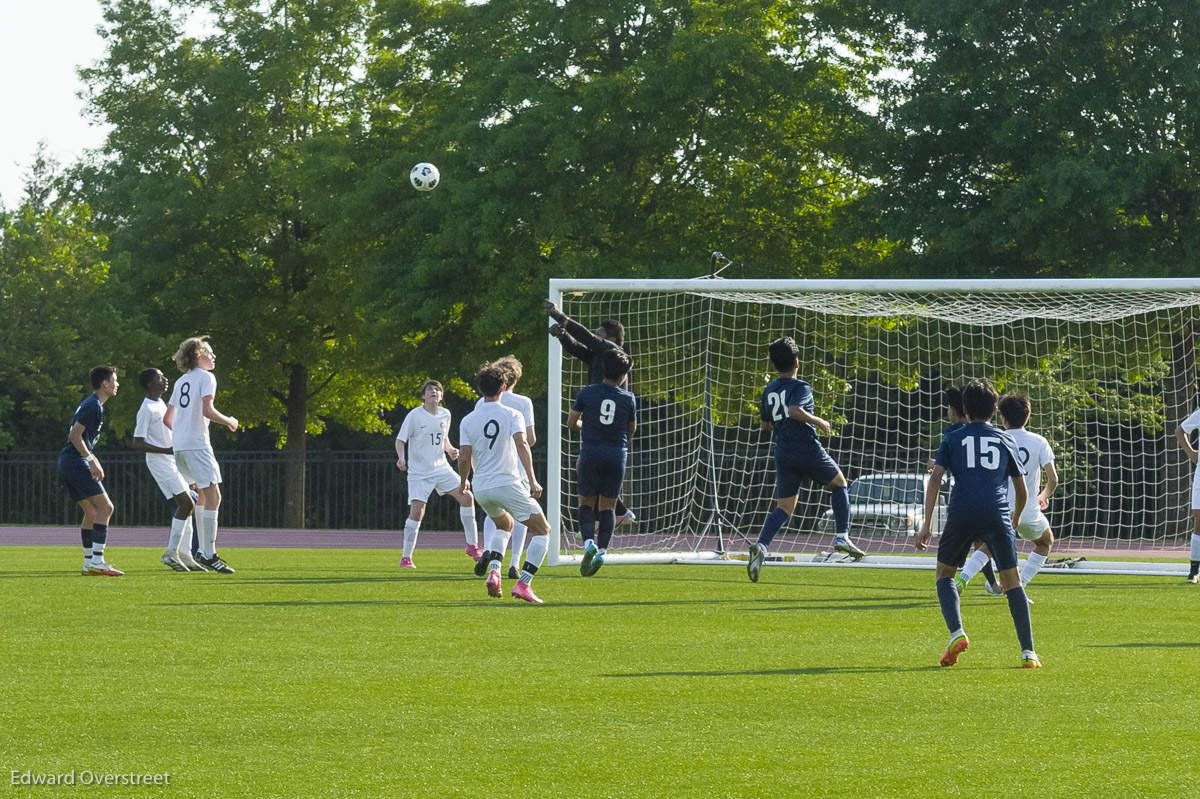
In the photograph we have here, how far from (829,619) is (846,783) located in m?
5.69

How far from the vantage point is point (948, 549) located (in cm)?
798

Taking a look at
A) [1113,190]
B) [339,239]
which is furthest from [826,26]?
[339,239]

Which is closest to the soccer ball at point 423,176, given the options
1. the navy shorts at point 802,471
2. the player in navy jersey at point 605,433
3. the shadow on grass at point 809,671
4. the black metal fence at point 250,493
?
the player in navy jersey at point 605,433

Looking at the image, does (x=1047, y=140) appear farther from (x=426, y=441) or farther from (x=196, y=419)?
(x=196, y=419)

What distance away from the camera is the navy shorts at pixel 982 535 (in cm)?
784

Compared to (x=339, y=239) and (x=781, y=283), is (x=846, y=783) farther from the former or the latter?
(x=339, y=239)

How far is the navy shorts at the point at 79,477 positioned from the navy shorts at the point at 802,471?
21.6ft

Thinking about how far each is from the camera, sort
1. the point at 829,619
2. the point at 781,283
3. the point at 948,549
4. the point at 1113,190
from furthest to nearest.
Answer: the point at 1113,190 → the point at 781,283 → the point at 829,619 → the point at 948,549

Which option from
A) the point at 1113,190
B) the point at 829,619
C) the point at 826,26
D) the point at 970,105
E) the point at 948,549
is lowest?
the point at 829,619

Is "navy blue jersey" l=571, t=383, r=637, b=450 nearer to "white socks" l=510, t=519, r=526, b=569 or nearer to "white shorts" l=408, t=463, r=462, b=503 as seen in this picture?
"white socks" l=510, t=519, r=526, b=569

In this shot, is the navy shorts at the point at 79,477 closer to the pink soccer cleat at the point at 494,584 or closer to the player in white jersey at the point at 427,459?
the player in white jersey at the point at 427,459

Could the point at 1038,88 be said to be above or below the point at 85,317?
above

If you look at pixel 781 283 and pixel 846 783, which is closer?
pixel 846 783

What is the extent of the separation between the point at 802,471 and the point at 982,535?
17.3 ft
